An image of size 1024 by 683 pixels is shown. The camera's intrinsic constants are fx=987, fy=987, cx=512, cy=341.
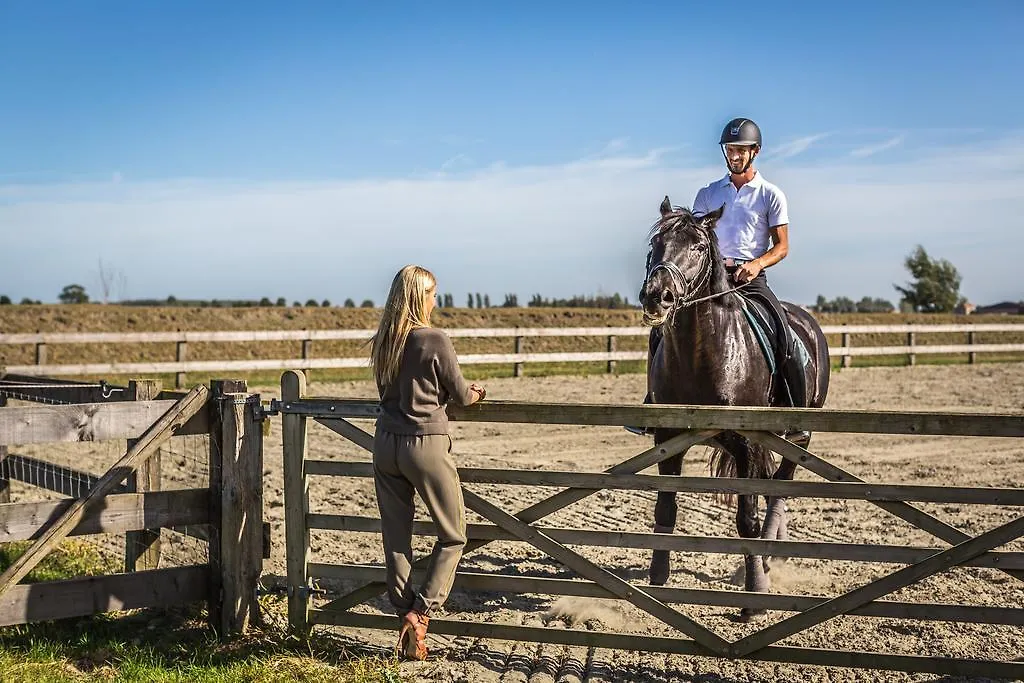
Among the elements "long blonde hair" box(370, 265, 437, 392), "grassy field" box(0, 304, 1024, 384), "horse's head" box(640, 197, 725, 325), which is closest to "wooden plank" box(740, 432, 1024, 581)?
"horse's head" box(640, 197, 725, 325)

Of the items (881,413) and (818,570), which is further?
(818,570)

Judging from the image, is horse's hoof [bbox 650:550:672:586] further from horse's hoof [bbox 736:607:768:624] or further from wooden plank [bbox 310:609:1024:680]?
wooden plank [bbox 310:609:1024:680]

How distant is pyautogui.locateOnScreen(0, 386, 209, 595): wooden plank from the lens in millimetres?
4816

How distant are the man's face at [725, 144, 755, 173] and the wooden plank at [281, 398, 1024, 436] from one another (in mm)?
2557

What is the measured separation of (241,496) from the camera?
5406 mm

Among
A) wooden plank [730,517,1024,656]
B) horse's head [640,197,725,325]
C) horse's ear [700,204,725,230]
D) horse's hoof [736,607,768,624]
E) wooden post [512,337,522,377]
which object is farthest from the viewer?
wooden post [512,337,522,377]

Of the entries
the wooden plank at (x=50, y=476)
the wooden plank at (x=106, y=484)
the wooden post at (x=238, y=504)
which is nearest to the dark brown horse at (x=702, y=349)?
the wooden post at (x=238, y=504)

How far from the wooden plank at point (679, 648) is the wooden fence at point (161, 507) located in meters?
0.59

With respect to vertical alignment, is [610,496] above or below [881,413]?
below

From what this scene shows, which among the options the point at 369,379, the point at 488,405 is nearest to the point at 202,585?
the point at 488,405

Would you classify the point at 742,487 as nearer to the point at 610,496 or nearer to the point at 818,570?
the point at 818,570

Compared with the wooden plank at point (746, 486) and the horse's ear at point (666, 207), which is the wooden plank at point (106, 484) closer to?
the wooden plank at point (746, 486)

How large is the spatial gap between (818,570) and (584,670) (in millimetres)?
2626

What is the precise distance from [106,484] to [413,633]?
5.86 ft
